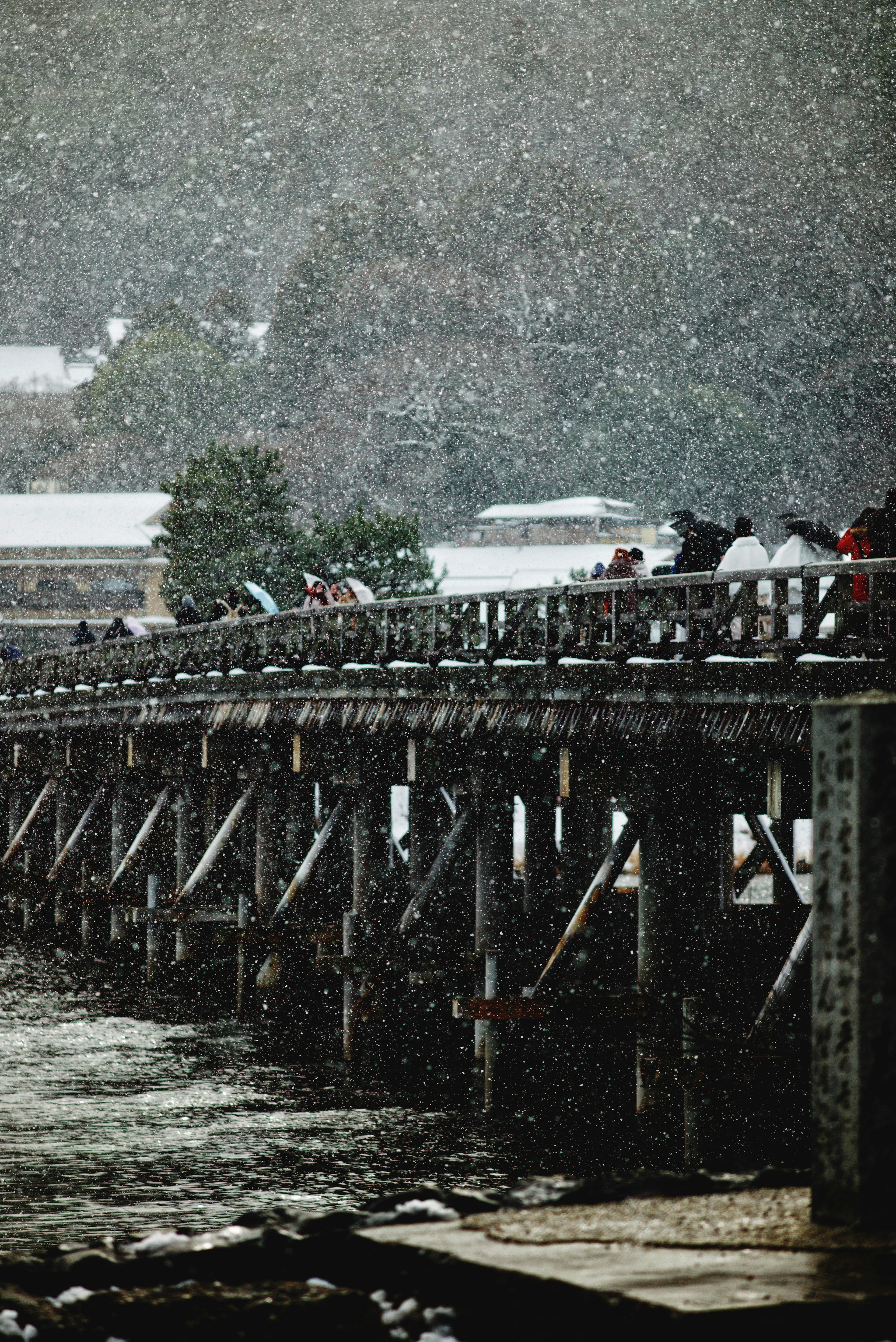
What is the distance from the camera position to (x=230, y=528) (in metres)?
43.5

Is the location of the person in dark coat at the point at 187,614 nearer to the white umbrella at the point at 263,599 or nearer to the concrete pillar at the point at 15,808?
the white umbrella at the point at 263,599

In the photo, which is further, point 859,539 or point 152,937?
point 152,937

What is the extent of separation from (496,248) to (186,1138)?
6047 cm

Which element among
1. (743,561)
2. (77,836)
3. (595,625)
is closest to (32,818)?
(77,836)

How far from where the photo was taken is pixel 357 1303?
3.20 metres

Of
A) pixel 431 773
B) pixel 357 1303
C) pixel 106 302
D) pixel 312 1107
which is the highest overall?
pixel 106 302

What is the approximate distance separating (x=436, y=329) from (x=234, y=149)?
2871 centimetres

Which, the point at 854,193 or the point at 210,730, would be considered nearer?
the point at 210,730

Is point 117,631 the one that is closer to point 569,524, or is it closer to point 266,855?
point 266,855

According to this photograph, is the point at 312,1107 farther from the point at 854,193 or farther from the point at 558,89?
the point at 558,89

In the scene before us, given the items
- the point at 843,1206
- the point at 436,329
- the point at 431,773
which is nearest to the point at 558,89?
the point at 436,329

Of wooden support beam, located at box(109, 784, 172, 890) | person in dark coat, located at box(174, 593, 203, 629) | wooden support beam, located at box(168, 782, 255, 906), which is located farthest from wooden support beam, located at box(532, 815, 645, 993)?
person in dark coat, located at box(174, 593, 203, 629)

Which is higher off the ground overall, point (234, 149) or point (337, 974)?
point (234, 149)

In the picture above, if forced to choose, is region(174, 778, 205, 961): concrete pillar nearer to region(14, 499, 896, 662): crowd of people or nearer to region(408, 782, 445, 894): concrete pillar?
region(14, 499, 896, 662): crowd of people
